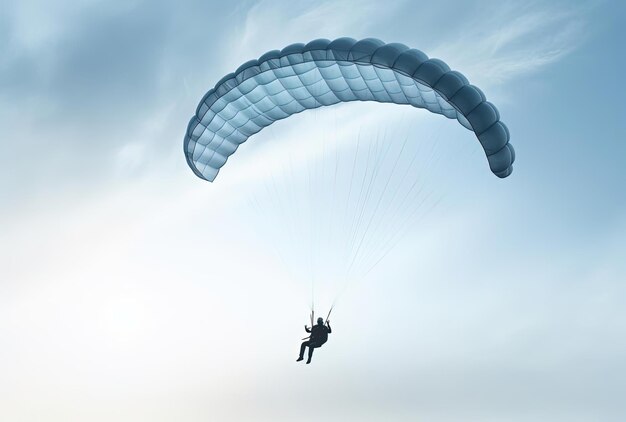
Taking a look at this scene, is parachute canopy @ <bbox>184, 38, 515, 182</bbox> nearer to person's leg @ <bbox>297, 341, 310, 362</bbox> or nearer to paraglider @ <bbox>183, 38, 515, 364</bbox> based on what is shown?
paraglider @ <bbox>183, 38, 515, 364</bbox>

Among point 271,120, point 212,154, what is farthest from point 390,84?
point 212,154

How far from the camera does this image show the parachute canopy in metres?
20.8

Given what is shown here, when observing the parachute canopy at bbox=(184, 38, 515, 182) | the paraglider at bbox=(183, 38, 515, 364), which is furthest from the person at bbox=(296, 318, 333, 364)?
the parachute canopy at bbox=(184, 38, 515, 182)

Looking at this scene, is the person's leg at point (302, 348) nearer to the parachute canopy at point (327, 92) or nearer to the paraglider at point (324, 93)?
the paraglider at point (324, 93)

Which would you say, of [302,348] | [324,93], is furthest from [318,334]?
[324,93]

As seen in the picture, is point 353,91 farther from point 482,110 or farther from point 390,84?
point 482,110

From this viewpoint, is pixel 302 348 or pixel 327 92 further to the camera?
pixel 327 92

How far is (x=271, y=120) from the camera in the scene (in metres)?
26.4

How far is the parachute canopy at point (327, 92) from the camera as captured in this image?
20750 mm

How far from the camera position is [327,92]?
2436 centimetres

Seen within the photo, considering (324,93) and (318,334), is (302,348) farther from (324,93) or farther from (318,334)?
Result: (324,93)

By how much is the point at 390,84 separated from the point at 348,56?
5.63 ft

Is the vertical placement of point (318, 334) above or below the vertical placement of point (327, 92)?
below

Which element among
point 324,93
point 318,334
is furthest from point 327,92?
point 318,334
